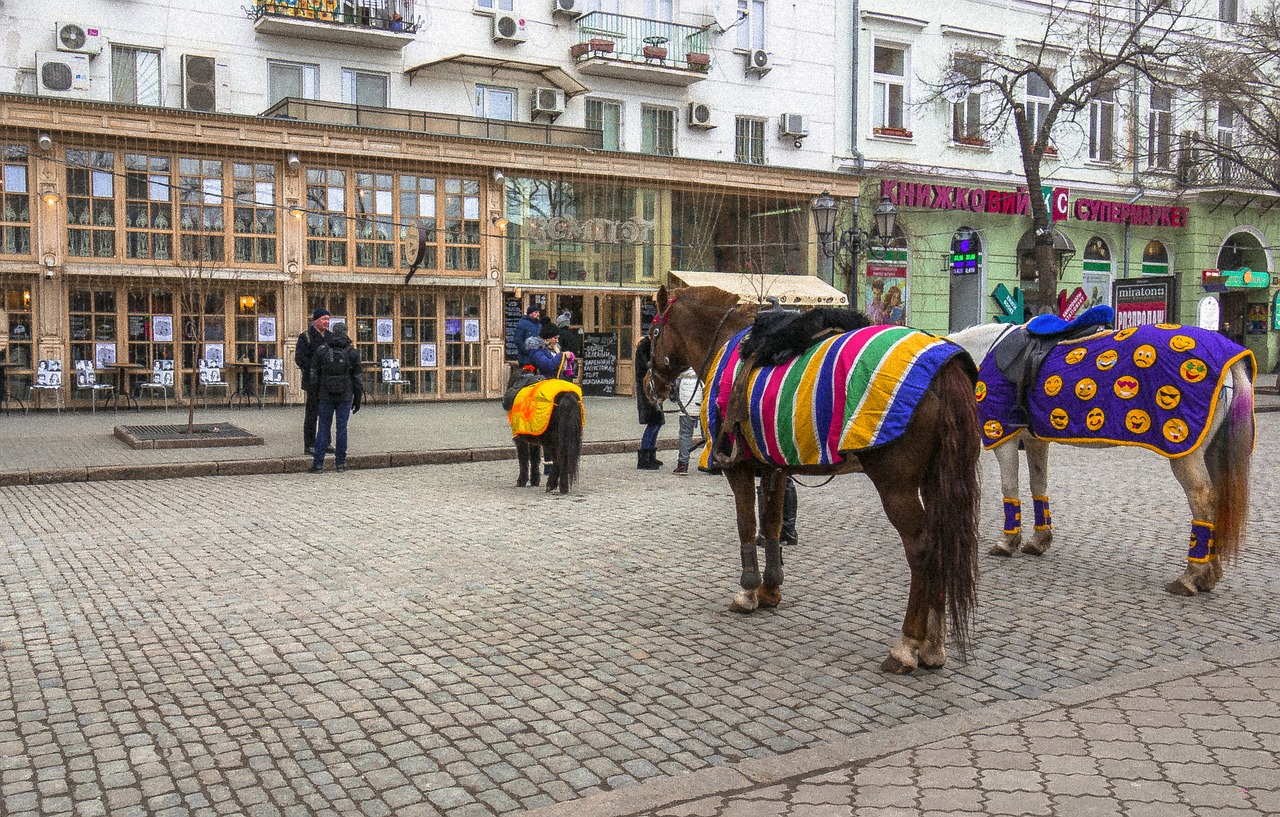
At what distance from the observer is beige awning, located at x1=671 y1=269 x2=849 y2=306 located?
24688 mm

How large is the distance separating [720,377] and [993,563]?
2880mm

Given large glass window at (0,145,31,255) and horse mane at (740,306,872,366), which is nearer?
horse mane at (740,306,872,366)

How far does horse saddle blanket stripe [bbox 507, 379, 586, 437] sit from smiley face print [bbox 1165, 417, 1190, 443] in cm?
571

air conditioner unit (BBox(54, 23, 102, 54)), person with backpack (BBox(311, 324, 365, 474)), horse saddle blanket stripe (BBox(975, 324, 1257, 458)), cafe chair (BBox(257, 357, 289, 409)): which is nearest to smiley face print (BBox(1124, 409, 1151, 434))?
horse saddle blanket stripe (BBox(975, 324, 1257, 458))

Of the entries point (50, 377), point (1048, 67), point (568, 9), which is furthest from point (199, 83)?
point (1048, 67)

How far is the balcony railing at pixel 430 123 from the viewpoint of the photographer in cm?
2098

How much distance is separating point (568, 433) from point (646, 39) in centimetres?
1659

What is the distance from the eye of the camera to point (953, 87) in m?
26.4

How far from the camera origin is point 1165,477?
11969mm

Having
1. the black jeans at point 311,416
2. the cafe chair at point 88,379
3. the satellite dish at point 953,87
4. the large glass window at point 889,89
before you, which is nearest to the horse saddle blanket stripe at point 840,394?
the black jeans at point 311,416

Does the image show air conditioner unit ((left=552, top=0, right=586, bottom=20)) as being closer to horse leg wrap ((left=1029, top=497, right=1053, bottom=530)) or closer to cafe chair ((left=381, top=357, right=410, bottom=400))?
cafe chair ((left=381, top=357, right=410, bottom=400))

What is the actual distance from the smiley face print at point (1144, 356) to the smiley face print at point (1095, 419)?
393mm

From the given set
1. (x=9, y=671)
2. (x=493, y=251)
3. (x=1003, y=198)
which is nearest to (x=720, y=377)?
(x=9, y=671)

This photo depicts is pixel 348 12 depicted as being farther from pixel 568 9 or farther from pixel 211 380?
pixel 211 380
